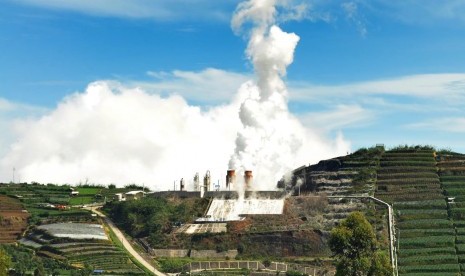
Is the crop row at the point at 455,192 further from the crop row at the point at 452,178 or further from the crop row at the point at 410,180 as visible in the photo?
the crop row at the point at 452,178

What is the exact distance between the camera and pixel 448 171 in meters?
133

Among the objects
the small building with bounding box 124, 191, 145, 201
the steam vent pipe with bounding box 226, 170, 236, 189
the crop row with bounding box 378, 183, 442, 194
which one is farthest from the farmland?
the crop row with bounding box 378, 183, 442, 194

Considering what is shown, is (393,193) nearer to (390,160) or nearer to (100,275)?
(390,160)

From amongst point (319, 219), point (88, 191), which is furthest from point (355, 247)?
point (88, 191)

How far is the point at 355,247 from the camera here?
79250 mm

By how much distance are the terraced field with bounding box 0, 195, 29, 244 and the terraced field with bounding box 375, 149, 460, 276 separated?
201 ft

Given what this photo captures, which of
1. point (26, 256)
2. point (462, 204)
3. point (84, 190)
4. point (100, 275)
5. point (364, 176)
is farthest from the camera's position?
point (84, 190)

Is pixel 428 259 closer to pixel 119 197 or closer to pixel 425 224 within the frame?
pixel 425 224

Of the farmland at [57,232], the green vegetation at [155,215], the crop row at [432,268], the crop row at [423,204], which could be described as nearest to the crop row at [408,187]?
the crop row at [423,204]

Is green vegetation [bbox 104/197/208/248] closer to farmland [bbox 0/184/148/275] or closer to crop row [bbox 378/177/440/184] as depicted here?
farmland [bbox 0/184/148/275]

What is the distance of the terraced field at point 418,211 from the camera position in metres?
103

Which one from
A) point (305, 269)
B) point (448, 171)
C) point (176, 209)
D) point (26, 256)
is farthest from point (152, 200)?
point (448, 171)

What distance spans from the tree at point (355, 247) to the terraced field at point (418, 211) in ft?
73.0

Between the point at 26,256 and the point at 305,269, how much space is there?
40548 mm
